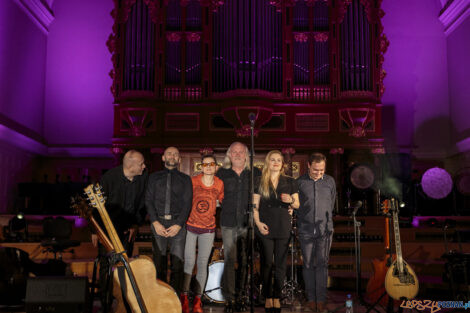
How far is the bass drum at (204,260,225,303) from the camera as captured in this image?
5.92 meters

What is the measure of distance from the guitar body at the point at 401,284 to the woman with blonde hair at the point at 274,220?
1.15m

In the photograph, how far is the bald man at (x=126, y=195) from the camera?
5.29 meters

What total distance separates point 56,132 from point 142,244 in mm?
5056

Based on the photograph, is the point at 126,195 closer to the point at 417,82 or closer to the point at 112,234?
the point at 112,234

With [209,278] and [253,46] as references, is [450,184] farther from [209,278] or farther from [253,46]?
[209,278]

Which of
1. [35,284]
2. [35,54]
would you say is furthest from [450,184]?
[35,54]

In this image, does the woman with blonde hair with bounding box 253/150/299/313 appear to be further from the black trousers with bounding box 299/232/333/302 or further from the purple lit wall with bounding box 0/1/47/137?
the purple lit wall with bounding box 0/1/47/137

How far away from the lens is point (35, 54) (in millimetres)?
11406

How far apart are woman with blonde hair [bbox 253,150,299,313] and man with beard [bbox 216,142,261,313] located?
25 cm

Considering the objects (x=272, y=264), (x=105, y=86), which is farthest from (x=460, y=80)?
(x=105, y=86)

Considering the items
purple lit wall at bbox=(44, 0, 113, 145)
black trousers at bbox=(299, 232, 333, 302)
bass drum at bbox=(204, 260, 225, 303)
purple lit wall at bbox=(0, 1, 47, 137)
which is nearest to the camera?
black trousers at bbox=(299, 232, 333, 302)

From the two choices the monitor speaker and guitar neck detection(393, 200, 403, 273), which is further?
guitar neck detection(393, 200, 403, 273)

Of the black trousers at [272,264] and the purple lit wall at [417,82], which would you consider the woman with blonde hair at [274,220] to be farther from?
the purple lit wall at [417,82]

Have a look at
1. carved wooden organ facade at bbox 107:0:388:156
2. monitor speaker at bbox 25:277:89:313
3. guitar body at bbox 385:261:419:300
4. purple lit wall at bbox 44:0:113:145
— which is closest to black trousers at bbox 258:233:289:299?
guitar body at bbox 385:261:419:300
